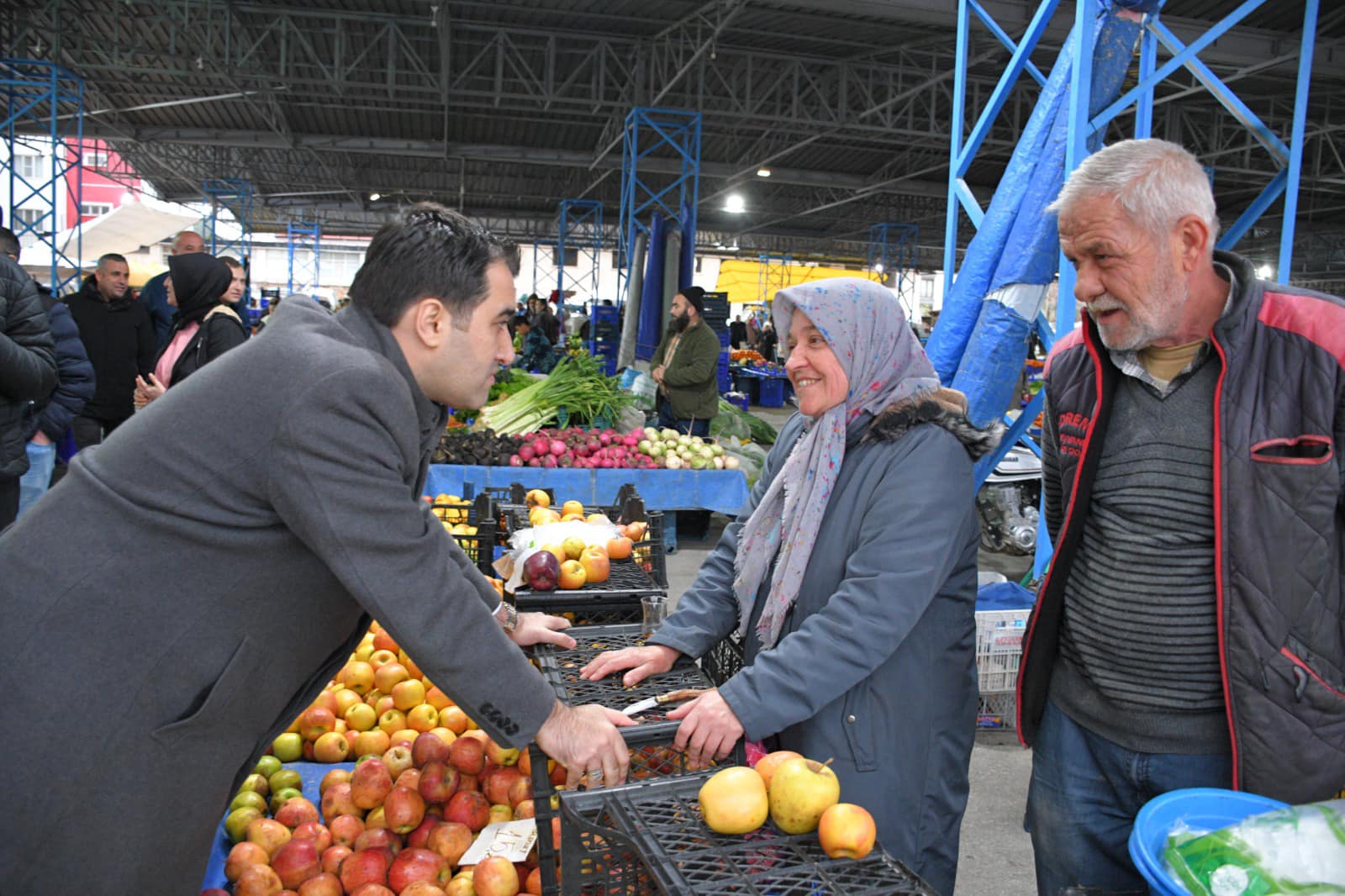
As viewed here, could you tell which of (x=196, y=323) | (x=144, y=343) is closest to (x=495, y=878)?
(x=196, y=323)

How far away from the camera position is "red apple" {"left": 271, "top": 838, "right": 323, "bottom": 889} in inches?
77.2

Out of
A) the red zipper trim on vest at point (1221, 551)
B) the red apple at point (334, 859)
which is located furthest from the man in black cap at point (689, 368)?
the red zipper trim on vest at point (1221, 551)

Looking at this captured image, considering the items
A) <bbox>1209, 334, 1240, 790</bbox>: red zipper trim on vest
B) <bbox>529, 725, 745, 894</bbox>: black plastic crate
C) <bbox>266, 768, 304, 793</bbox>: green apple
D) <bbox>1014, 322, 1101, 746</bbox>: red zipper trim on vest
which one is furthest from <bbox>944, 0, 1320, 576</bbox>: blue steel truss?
<bbox>266, 768, 304, 793</bbox>: green apple

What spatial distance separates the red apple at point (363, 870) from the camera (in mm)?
1941

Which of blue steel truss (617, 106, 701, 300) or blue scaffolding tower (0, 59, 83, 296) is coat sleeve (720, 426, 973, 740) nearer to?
blue steel truss (617, 106, 701, 300)

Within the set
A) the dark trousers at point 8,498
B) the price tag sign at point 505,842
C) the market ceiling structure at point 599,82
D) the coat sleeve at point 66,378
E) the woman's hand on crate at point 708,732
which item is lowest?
the price tag sign at point 505,842

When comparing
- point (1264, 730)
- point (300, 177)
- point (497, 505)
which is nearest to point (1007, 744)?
point (497, 505)

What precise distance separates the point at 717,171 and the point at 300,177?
11667mm

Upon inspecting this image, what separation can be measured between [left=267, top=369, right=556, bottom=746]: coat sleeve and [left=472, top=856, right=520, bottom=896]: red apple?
0.50 meters

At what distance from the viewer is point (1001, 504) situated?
23.6 ft

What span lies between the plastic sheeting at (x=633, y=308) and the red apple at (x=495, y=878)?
10422 millimetres

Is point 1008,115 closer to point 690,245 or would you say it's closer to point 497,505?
point 690,245

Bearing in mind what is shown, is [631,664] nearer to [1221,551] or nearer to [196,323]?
[1221,551]

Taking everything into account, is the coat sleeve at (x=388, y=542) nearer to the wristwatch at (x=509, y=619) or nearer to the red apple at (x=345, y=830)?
the wristwatch at (x=509, y=619)
